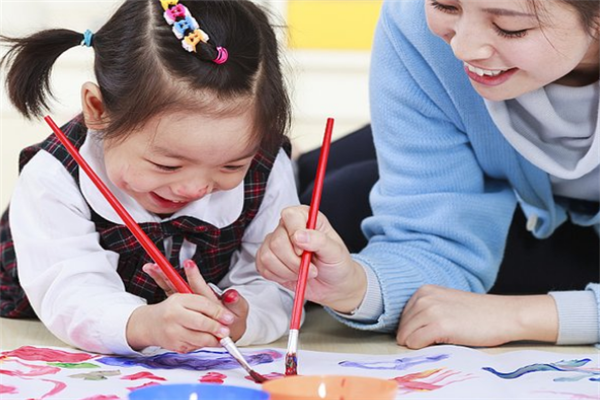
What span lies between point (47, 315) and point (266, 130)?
26cm

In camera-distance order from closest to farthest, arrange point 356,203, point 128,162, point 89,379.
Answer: point 89,379
point 128,162
point 356,203

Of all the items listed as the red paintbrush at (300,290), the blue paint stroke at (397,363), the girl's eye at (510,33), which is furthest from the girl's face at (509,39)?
the blue paint stroke at (397,363)

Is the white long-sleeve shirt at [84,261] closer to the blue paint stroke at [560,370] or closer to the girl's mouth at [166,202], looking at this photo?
the girl's mouth at [166,202]

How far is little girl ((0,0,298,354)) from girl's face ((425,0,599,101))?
178 millimetres

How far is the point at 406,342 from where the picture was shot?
3.00ft

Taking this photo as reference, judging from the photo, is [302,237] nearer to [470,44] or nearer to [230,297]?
[230,297]

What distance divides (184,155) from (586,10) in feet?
1.19

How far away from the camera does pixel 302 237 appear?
2.60ft

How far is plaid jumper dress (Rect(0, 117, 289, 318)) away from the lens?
936 mm

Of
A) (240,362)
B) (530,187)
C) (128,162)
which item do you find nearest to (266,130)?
(128,162)

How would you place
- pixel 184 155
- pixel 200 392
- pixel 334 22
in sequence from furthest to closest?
pixel 334 22 < pixel 184 155 < pixel 200 392

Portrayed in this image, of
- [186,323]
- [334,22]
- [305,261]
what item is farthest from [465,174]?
[334,22]

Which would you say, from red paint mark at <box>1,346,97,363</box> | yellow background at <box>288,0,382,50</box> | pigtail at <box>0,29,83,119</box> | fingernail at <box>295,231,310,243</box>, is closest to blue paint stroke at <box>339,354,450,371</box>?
fingernail at <box>295,231,310,243</box>

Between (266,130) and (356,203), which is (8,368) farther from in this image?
(356,203)
